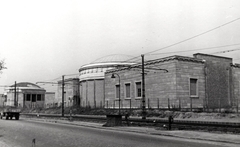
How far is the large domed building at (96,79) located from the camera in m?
60.2

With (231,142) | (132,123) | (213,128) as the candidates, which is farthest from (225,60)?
(231,142)

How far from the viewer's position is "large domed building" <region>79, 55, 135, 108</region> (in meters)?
60.2

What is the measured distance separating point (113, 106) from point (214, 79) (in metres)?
18.7

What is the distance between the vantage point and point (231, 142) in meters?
13.0

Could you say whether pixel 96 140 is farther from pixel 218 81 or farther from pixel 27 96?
pixel 27 96

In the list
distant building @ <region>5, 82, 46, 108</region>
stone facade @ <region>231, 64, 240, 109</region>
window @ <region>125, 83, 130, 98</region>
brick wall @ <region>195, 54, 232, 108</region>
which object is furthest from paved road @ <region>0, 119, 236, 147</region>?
distant building @ <region>5, 82, 46, 108</region>

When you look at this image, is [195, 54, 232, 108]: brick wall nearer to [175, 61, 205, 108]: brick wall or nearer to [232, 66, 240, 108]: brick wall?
[232, 66, 240, 108]: brick wall

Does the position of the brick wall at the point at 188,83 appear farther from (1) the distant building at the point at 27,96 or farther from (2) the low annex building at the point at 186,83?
(1) the distant building at the point at 27,96

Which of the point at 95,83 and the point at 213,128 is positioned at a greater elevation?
the point at 95,83

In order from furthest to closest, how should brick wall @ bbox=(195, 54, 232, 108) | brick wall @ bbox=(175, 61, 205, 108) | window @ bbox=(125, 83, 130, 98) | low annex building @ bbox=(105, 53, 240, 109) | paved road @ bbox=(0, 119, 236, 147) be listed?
window @ bbox=(125, 83, 130, 98)
brick wall @ bbox=(195, 54, 232, 108)
low annex building @ bbox=(105, 53, 240, 109)
brick wall @ bbox=(175, 61, 205, 108)
paved road @ bbox=(0, 119, 236, 147)

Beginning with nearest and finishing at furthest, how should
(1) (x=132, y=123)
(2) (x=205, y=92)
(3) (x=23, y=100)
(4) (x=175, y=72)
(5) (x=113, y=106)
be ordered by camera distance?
1. (1) (x=132, y=123)
2. (4) (x=175, y=72)
3. (2) (x=205, y=92)
4. (5) (x=113, y=106)
5. (3) (x=23, y=100)

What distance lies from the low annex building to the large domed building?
1266cm

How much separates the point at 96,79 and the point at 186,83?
26308mm

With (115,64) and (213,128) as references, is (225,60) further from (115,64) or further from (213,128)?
(213,128)
